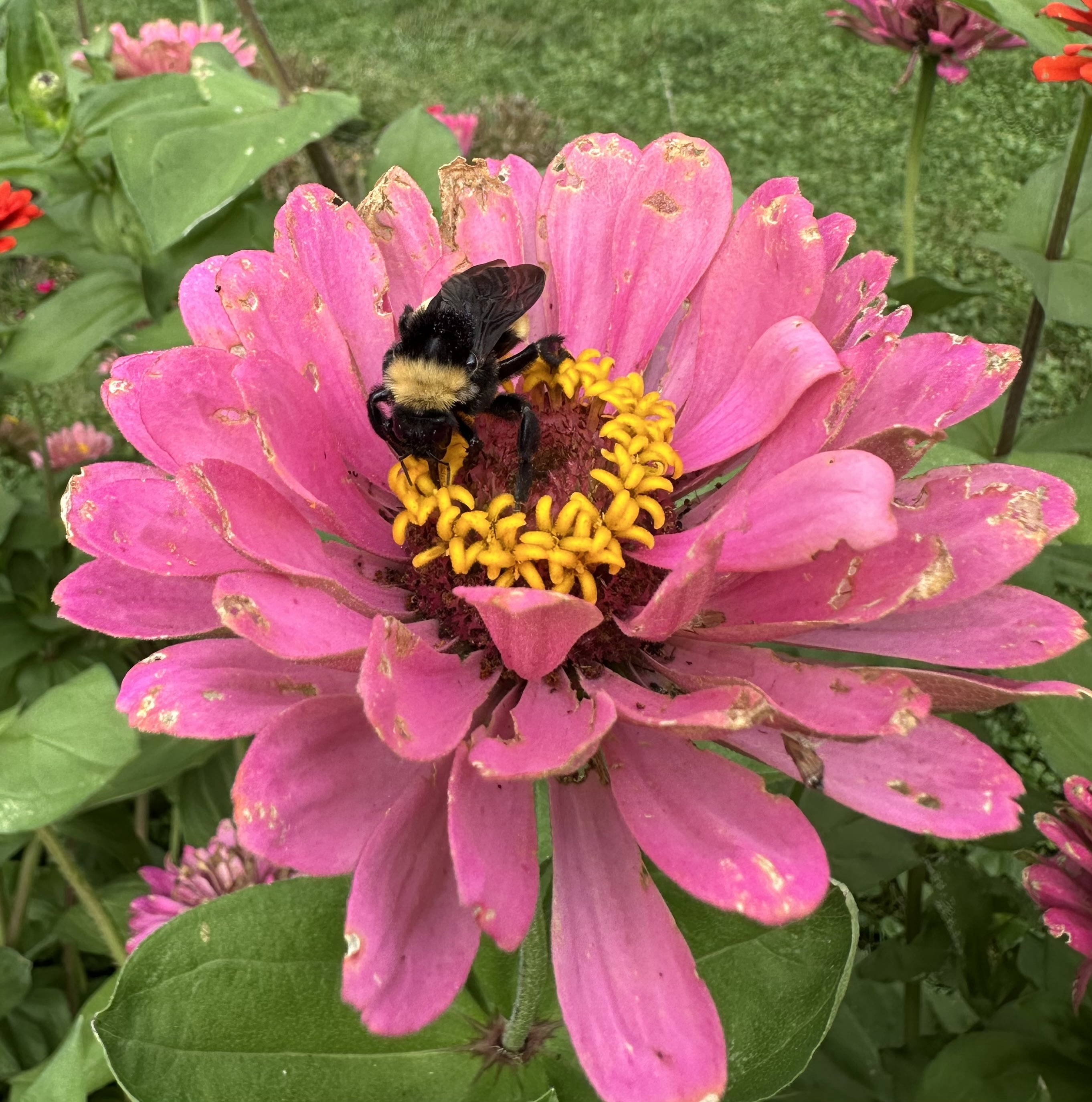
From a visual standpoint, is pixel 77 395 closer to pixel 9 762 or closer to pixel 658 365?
pixel 9 762

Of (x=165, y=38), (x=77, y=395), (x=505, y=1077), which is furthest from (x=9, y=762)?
(x=77, y=395)

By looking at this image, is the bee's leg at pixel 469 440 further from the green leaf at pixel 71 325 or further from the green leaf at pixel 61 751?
the green leaf at pixel 71 325

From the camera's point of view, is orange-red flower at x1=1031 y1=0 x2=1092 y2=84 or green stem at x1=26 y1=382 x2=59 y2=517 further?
green stem at x1=26 y1=382 x2=59 y2=517

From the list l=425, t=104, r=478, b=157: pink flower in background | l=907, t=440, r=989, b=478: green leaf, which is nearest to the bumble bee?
l=907, t=440, r=989, b=478: green leaf

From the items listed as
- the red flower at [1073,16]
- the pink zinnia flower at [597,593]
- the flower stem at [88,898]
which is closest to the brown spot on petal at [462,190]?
the pink zinnia flower at [597,593]

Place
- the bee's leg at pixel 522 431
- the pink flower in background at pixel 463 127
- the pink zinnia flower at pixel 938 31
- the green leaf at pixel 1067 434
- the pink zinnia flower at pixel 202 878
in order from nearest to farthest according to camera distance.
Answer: the bee's leg at pixel 522 431, the pink zinnia flower at pixel 202 878, the green leaf at pixel 1067 434, the pink zinnia flower at pixel 938 31, the pink flower in background at pixel 463 127

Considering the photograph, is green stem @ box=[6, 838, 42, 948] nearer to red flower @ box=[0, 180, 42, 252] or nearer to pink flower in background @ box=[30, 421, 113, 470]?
red flower @ box=[0, 180, 42, 252]
